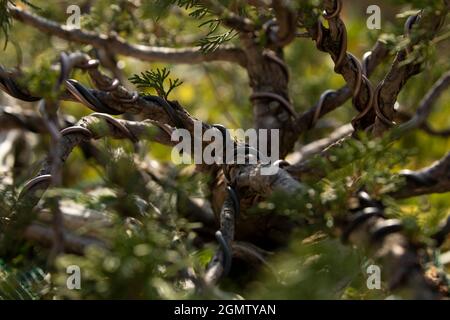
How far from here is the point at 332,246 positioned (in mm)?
659

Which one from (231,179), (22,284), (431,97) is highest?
(431,97)

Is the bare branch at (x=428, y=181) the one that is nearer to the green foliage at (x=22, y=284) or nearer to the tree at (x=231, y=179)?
the tree at (x=231, y=179)

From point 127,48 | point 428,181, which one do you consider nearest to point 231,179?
point 428,181

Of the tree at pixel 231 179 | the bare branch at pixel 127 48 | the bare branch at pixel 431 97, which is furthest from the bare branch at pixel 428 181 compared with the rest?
the bare branch at pixel 127 48

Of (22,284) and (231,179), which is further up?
(231,179)

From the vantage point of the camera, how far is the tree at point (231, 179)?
619 millimetres

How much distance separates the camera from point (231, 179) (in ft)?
2.93

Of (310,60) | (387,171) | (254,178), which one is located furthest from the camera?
(310,60)

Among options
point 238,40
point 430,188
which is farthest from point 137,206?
point 238,40

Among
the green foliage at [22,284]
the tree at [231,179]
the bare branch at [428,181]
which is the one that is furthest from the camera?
the bare branch at [428,181]

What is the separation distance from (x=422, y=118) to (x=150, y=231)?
847mm

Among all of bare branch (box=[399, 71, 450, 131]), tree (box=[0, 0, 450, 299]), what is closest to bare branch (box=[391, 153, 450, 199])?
tree (box=[0, 0, 450, 299])

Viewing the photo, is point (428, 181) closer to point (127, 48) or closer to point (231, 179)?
point (231, 179)
